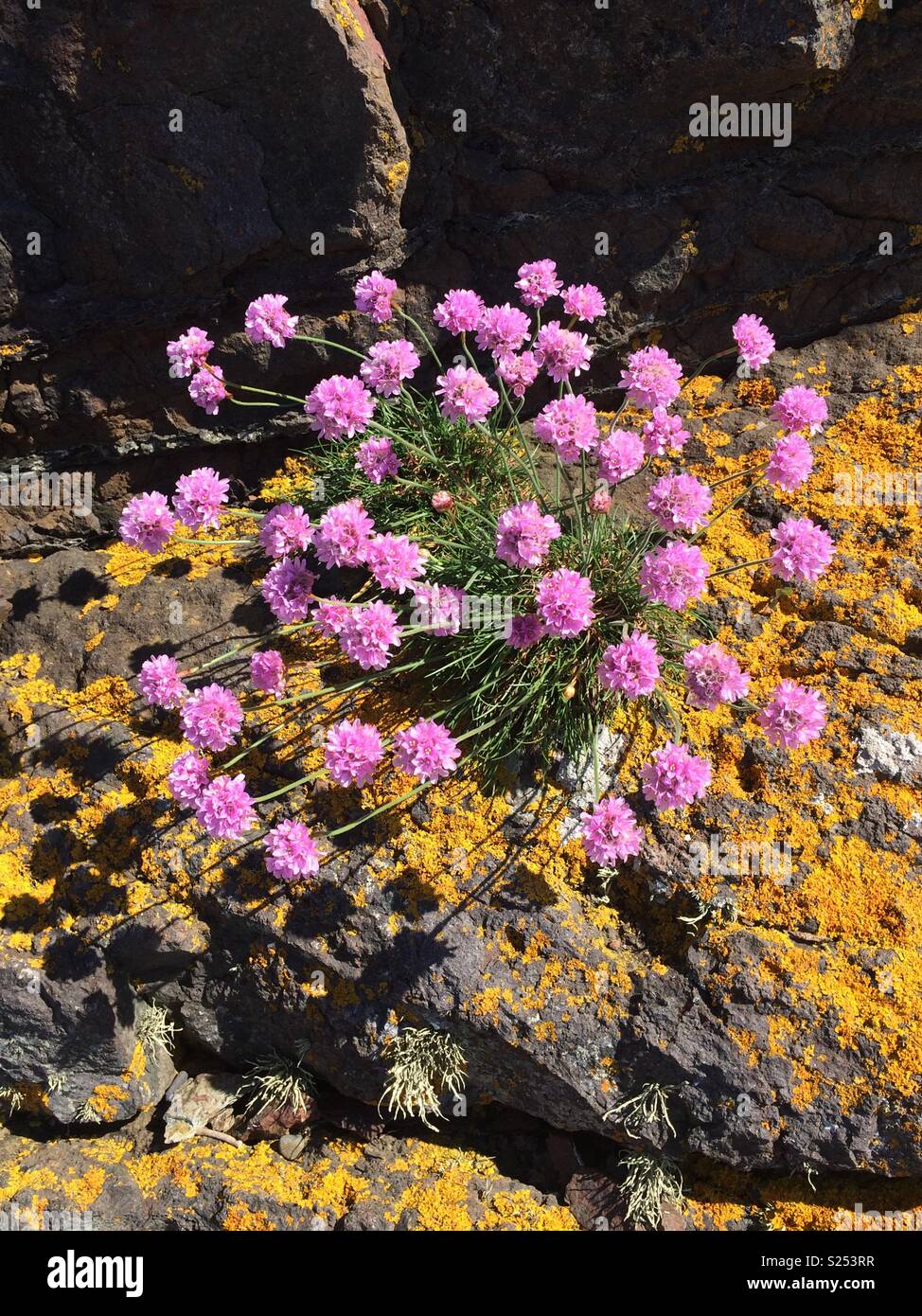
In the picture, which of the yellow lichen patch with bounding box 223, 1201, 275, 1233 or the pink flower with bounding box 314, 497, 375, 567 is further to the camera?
the yellow lichen patch with bounding box 223, 1201, 275, 1233

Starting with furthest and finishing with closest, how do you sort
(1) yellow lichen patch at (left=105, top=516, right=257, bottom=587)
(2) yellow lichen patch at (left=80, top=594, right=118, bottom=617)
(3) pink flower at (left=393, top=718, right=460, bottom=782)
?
(1) yellow lichen patch at (left=105, top=516, right=257, bottom=587) → (2) yellow lichen patch at (left=80, top=594, right=118, bottom=617) → (3) pink flower at (left=393, top=718, right=460, bottom=782)

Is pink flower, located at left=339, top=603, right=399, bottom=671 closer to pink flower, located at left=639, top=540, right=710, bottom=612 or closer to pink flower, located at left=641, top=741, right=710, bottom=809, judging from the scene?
pink flower, located at left=639, top=540, right=710, bottom=612

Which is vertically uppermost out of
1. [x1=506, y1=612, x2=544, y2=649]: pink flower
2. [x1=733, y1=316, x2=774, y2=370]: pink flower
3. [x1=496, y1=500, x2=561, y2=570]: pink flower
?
[x1=733, y1=316, x2=774, y2=370]: pink flower

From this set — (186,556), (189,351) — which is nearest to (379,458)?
(189,351)

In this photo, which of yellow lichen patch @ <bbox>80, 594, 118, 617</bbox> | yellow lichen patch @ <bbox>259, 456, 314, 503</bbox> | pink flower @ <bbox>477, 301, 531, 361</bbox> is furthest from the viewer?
yellow lichen patch @ <bbox>259, 456, 314, 503</bbox>

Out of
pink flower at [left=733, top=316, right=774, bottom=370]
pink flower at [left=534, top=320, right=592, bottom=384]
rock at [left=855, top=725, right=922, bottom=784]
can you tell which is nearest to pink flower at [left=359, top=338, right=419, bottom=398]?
pink flower at [left=534, top=320, right=592, bottom=384]

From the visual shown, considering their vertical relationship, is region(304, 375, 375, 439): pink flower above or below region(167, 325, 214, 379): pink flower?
below

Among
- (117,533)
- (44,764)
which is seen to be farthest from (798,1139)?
(117,533)

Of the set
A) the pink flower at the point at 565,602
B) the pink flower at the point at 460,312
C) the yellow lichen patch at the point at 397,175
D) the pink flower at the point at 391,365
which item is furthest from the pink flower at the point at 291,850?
the yellow lichen patch at the point at 397,175
